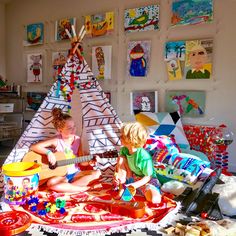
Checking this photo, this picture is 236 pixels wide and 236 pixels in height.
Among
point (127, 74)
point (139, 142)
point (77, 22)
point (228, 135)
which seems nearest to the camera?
point (139, 142)

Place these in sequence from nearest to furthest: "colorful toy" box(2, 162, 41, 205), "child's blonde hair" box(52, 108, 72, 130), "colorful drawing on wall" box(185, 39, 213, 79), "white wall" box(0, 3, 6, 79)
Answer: "colorful toy" box(2, 162, 41, 205), "child's blonde hair" box(52, 108, 72, 130), "colorful drawing on wall" box(185, 39, 213, 79), "white wall" box(0, 3, 6, 79)

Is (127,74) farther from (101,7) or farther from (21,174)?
(21,174)

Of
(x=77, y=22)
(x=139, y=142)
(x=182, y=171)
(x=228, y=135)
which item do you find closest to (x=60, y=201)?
(x=139, y=142)

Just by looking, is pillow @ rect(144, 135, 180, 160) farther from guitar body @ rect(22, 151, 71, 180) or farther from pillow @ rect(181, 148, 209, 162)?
guitar body @ rect(22, 151, 71, 180)

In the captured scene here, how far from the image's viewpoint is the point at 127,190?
59.7 inches

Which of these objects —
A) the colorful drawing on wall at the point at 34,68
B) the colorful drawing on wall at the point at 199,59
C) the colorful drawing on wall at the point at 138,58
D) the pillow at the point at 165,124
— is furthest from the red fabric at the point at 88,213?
the colorful drawing on wall at the point at 34,68

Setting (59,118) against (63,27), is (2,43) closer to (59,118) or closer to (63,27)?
(63,27)

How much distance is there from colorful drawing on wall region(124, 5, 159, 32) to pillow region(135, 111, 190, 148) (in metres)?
0.82

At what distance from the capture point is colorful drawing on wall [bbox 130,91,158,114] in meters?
2.65

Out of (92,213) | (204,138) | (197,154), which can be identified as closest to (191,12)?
(204,138)

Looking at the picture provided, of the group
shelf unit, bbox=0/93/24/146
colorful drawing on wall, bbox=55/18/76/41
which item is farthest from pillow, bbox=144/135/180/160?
shelf unit, bbox=0/93/24/146

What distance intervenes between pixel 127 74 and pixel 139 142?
4.39 feet

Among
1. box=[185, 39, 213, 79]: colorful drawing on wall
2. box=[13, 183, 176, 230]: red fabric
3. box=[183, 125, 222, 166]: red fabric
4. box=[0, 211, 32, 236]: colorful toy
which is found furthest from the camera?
box=[185, 39, 213, 79]: colorful drawing on wall

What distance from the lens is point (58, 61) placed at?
3199 millimetres
